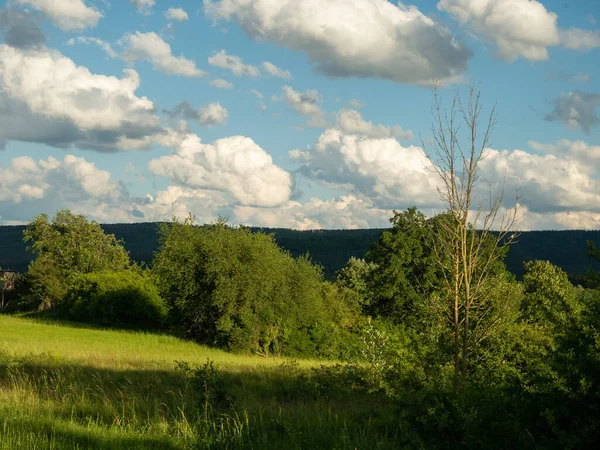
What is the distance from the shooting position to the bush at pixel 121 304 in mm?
49719

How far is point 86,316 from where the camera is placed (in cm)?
→ 5141

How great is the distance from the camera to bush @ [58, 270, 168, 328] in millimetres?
49719

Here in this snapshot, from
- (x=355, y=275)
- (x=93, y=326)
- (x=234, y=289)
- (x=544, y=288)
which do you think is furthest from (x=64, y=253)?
(x=544, y=288)

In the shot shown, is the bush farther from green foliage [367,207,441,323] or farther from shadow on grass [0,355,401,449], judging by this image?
shadow on grass [0,355,401,449]

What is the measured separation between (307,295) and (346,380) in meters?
25.9

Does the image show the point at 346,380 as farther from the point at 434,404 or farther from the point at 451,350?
the point at 434,404

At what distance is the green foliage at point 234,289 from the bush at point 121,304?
9.96 meters

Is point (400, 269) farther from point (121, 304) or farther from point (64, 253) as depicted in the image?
point (64, 253)

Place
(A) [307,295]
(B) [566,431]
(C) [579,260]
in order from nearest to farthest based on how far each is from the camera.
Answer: (B) [566,431]
(A) [307,295]
(C) [579,260]

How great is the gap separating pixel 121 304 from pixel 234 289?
704 inches

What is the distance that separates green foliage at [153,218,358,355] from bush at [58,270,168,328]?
9.96 meters

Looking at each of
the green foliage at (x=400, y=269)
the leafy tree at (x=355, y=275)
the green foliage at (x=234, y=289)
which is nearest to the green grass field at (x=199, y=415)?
the green foliage at (x=234, y=289)

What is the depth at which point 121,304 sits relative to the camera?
50.0m

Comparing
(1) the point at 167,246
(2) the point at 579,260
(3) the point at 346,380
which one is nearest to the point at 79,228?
(1) the point at 167,246
